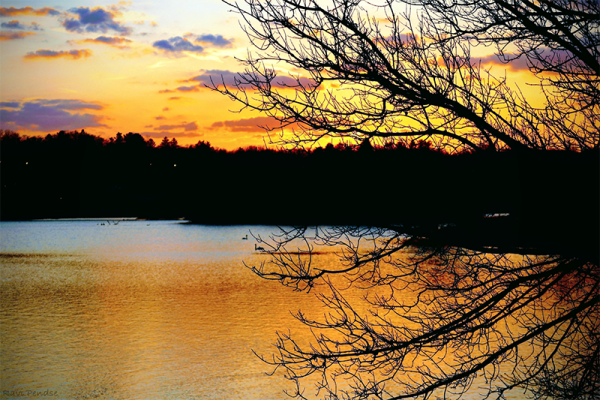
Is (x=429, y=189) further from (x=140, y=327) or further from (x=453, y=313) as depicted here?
(x=140, y=327)

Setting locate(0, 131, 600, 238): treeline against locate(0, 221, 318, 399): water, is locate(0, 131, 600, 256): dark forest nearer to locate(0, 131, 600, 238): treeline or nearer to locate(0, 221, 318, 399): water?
locate(0, 131, 600, 238): treeline

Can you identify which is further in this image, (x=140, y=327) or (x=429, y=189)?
(x=140, y=327)

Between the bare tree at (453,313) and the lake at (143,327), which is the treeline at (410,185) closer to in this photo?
the bare tree at (453,313)

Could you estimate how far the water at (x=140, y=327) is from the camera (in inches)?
599

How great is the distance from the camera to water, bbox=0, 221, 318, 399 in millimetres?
15227

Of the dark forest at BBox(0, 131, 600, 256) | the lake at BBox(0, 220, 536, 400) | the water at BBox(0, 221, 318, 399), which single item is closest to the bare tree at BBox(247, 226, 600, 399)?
A: the dark forest at BBox(0, 131, 600, 256)

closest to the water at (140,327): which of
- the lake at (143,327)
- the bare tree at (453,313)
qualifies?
the lake at (143,327)

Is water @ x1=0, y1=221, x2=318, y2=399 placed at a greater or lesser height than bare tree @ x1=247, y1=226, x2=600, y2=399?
lesser

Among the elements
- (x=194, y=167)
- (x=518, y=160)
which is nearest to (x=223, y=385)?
(x=518, y=160)

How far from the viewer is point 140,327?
21.9 metres

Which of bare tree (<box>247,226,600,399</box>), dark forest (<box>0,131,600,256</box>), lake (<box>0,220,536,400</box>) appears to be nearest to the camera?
dark forest (<box>0,131,600,256</box>)

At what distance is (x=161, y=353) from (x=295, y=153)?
1447 cm

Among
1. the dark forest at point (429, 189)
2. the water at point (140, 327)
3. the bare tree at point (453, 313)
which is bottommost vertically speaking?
the water at point (140, 327)

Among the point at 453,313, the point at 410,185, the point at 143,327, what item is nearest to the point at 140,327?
the point at 143,327
